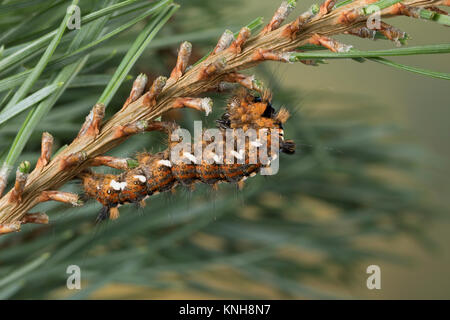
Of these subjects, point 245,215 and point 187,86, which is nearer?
point 187,86

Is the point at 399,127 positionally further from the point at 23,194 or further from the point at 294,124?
the point at 23,194

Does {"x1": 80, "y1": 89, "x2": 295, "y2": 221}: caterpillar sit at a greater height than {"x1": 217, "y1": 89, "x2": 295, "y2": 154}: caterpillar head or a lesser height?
lesser

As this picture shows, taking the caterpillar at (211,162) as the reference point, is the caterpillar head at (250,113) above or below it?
above

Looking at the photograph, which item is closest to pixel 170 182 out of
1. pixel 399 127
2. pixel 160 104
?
pixel 160 104
